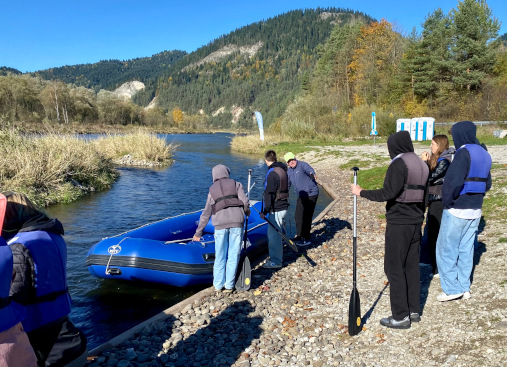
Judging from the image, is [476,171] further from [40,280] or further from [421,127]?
[421,127]

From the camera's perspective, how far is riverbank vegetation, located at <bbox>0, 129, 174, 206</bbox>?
1357 centimetres

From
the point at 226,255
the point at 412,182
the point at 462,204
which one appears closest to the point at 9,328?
the point at 412,182

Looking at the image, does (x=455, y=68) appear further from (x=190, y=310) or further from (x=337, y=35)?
(x=190, y=310)

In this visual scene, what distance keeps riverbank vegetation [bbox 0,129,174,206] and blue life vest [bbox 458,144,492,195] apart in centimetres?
1253

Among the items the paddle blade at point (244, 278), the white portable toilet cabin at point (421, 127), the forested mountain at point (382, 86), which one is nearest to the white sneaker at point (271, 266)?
the paddle blade at point (244, 278)

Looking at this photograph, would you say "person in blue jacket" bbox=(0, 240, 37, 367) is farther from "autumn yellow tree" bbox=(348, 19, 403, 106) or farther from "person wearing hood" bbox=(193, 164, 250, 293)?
"autumn yellow tree" bbox=(348, 19, 403, 106)

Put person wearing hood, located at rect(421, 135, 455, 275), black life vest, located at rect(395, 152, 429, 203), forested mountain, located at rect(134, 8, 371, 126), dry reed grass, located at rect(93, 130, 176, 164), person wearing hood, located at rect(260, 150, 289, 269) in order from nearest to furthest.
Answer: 1. black life vest, located at rect(395, 152, 429, 203)
2. person wearing hood, located at rect(421, 135, 455, 275)
3. person wearing hood, located at rect(260, 150, 289, 269)
4. dry reed grass, located at rect(93, 130, 176, 164)
5. forested mountain, located at rect(134, 8, 371, 126)

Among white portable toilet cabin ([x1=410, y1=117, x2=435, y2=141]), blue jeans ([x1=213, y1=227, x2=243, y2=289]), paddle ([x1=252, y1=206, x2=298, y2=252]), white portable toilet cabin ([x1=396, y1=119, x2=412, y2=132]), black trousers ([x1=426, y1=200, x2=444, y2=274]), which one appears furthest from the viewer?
white portable toilet cabin ([x1=396, y1=119, x2=412, y2=132])

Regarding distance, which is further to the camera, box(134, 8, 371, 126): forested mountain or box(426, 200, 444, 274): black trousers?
box(134, 8, 371, 126): forested mountain

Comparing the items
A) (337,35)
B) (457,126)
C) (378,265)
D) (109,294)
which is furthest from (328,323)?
(337,35)

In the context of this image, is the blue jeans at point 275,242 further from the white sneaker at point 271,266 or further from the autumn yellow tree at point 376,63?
the autumn yellow tree at point 376,63

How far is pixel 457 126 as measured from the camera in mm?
4645

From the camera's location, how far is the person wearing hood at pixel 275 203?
700 centimetres

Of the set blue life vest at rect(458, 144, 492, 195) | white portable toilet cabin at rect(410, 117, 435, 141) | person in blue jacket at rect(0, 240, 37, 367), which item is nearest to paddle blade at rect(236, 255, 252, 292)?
blue life vest at rect(458, 144, 492, 195)
